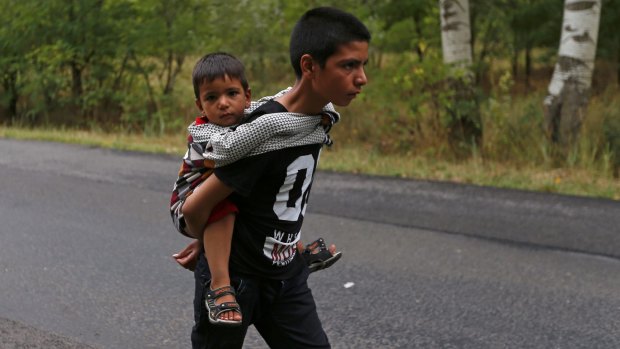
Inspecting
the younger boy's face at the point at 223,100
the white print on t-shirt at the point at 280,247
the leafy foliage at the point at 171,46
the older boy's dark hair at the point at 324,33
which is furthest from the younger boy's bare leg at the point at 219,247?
the leafy foliage at the point at 171,46

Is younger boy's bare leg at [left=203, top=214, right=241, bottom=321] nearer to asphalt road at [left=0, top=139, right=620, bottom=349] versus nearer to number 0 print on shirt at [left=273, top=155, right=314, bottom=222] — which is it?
number 0 print on shirt at [left=273, top=155, right=314, bottom=222]

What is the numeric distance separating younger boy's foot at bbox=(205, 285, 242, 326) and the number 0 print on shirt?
30cm

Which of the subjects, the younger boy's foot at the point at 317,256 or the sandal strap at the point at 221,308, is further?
the younger boy's foot at the point at 317,256

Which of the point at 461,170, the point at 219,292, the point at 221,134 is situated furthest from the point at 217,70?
the point at 461,170

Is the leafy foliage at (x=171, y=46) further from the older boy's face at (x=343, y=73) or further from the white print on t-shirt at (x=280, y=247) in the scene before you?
the older boy's face at (x=343, y=73)

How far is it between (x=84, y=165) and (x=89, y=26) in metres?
7.05

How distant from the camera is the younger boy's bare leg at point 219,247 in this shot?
8.36ft

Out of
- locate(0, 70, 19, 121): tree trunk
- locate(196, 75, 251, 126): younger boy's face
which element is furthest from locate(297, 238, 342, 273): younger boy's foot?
locate(0, 70, 19, 121): tree trunk

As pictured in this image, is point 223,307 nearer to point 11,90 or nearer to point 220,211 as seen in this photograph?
point 220,211

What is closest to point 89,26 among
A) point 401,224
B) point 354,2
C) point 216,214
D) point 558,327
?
point 354,2

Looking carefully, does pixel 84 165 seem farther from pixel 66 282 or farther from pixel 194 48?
pixel 194 48

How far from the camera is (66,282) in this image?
540cm

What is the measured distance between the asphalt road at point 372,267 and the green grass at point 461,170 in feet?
1.45

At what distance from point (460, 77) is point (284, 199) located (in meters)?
8.49
